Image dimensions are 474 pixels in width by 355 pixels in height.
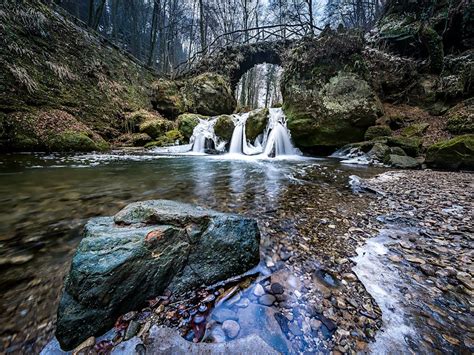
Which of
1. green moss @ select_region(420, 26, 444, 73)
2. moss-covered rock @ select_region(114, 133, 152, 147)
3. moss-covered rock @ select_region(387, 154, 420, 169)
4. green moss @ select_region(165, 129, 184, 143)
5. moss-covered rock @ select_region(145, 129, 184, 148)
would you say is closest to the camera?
moss-covered rock @ select_region(387, 154, 420, 169)

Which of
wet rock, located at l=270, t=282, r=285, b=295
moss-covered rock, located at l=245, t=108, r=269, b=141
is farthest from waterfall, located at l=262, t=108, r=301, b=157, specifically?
wet rock, located at l=270, t=282, r=285, b=295

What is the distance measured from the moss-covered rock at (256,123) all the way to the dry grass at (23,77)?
946 centimetres

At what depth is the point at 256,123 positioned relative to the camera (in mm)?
11383

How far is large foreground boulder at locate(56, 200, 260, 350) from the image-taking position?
123cm

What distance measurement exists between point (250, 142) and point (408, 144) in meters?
6.87

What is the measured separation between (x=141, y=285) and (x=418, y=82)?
45.8ft

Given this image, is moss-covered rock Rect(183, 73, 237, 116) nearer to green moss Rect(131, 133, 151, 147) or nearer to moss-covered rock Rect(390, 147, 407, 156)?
green moss Rect(131, 133, 151, 147)

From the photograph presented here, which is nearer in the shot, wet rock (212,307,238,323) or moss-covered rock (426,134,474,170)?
wet rock (212,307,238,323)

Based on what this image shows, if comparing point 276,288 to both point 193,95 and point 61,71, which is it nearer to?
point 61,71

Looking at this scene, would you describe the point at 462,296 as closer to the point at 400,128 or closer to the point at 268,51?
the point at 400,128

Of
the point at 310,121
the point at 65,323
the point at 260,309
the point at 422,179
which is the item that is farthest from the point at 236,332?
the point at 310,121

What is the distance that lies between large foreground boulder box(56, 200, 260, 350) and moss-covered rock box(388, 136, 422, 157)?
8.19 m

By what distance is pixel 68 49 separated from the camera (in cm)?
1124

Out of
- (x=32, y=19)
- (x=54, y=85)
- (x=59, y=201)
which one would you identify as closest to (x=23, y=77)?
(x=54, y=85)
